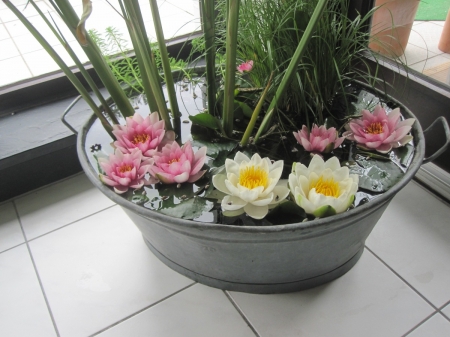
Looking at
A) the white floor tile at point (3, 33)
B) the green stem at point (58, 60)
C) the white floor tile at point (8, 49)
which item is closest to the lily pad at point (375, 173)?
the green stem at point (58, 60)

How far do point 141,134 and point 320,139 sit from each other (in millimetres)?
323

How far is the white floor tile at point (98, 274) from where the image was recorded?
0.83 m

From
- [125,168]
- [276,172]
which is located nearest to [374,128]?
[276,172]

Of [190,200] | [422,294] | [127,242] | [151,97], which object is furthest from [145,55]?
[422,294]

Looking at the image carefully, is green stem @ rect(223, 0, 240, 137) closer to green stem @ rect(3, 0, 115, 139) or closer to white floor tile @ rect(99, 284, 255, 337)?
green stem @ rect(3, 0, 115, 139)

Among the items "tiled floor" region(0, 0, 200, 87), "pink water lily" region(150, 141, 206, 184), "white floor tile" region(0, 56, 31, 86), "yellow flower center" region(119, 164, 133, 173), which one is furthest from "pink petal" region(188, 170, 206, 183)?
"white floor tile" region(0, 56, 31, 86)

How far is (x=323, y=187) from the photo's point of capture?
1.97 ft

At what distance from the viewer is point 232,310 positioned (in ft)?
2.68

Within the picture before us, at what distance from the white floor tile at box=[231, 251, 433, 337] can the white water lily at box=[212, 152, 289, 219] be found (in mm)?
306

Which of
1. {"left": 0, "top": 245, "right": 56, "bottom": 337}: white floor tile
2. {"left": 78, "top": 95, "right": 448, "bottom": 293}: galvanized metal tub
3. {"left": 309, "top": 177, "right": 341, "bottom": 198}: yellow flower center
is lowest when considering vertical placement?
{"left": 0, "top": 245, "right": 56, "bottom": 337}: white floor tile

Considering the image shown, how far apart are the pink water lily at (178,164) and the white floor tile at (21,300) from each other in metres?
0.43

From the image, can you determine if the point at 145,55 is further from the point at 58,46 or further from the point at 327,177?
the point at 58,46

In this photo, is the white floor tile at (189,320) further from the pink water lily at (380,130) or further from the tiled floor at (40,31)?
the tiled floor at (40,31)

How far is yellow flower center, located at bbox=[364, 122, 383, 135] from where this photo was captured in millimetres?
709
